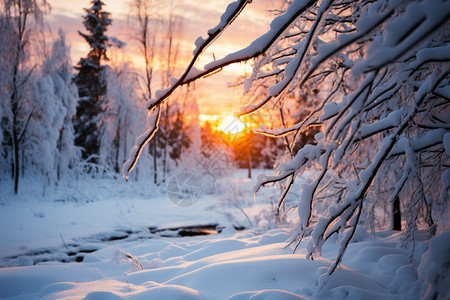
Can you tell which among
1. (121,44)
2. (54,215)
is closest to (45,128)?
(54,215)

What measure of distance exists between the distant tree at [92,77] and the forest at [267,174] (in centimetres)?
250

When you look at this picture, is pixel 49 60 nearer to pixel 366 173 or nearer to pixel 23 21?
pixel 23 21

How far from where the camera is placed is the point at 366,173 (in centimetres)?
137

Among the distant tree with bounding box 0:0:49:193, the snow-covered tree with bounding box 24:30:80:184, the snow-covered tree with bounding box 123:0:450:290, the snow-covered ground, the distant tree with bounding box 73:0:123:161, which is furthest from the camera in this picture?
the distant tree with bounding box 73:0:123:161

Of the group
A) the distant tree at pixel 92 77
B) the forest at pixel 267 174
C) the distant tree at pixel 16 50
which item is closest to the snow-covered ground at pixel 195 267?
the forest at pixel 267 174

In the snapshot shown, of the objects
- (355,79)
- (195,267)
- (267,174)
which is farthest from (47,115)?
(355,79)

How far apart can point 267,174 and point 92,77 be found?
1940cm

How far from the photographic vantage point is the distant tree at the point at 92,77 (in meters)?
21.9

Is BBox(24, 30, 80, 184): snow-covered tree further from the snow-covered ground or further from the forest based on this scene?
the snow-covered ground

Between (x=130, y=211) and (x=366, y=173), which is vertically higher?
(x=366, y=173)

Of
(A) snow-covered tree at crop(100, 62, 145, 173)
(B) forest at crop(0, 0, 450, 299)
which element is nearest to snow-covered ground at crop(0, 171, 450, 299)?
(B) forest at crop(0, 0, 450, 299)

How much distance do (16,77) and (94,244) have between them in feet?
28.3

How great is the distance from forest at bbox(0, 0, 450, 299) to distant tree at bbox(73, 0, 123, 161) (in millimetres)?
2496

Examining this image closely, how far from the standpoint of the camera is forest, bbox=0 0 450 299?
3.87 ft
